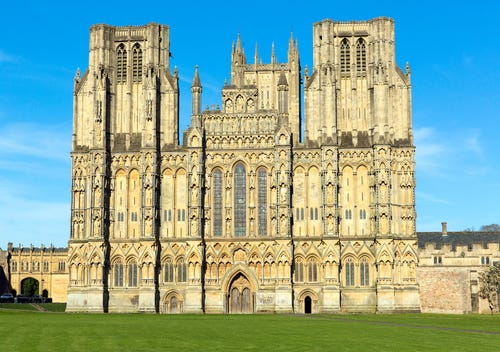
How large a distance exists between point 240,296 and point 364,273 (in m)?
14.9

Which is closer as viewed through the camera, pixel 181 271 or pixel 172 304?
pixel 172 304

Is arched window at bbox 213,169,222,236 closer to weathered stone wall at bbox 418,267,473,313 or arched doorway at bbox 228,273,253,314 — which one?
arched doorway at bbox 228,273,253,314

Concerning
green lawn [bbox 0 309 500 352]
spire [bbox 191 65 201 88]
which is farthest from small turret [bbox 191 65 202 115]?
green lawn [bbox 0 309 500 352]

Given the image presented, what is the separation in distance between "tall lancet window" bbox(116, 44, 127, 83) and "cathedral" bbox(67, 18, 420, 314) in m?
2.27

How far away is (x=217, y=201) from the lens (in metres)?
94.4

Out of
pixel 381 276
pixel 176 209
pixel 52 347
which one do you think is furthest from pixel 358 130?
pixel 52 347

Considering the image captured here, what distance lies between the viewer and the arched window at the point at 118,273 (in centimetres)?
9413

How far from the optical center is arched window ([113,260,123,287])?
94.1 meters


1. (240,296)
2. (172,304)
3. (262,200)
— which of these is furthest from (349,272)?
(172,304)

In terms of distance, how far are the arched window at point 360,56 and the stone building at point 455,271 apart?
84.0 feet

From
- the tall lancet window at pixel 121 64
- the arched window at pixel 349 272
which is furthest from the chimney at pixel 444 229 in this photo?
the tall lancet window at pixel 121 64

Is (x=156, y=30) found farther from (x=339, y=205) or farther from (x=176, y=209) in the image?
(x=339, y=205)

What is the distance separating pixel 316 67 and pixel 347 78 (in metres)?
4.04

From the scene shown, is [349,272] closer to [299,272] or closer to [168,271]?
[299,272]
